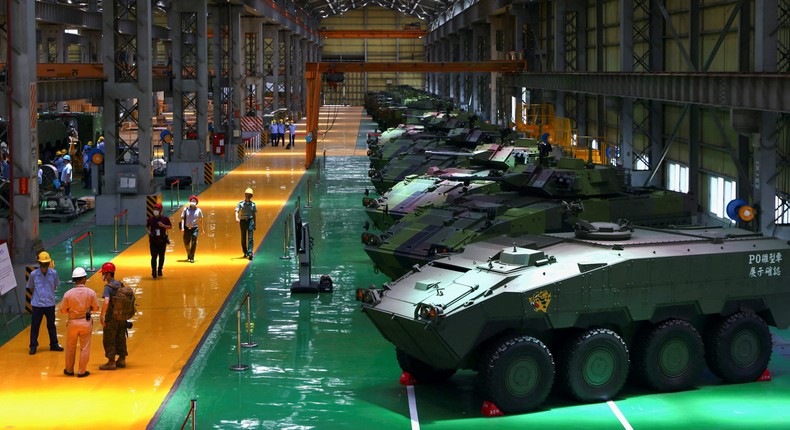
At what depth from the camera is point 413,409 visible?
1698 centimetres

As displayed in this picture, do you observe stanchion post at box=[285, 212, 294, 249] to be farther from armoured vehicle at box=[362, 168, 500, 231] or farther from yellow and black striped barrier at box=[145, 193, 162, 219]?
yellow and black striped barrier at box=[145, 193, 162, 219]

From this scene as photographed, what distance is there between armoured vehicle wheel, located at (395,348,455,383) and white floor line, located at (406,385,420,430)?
8.6 inches

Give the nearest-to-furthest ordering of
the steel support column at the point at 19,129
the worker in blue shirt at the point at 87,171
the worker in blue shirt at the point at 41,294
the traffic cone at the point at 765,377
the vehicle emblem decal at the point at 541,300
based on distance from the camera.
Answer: the vehicle emblem decal at the point at 541,300, the traffic cone at the point at 765,377, the worker in blue shirt at the point at 41,294, the steel support column at the point at 19,129, the worker in blue shirt at the point at 87,171

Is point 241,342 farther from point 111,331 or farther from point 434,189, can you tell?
point 434,189

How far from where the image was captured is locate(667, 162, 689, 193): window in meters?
39.9

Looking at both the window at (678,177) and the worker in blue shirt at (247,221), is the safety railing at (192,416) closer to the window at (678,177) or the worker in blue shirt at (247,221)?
the worker in blue shirt at (247,221)

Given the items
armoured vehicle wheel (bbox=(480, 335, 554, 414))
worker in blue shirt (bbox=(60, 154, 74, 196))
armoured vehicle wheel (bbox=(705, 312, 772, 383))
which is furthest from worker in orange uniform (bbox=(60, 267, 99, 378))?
worker in blue shirt (bbox=(60, 154, 74, 196))

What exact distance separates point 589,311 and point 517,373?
1407mm

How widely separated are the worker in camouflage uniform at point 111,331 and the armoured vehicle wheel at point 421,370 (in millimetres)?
4362

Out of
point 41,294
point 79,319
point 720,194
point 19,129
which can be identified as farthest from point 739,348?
point 720,194

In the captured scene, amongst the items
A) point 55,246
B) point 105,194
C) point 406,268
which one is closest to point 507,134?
point 105,194

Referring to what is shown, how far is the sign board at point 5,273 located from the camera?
22.8 m

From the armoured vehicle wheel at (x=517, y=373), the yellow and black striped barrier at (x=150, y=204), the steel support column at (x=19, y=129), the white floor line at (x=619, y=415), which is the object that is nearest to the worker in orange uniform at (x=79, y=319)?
the steel support column at (x=19, y=129)

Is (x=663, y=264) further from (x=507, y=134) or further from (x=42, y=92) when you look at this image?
(x=507, y=134)
